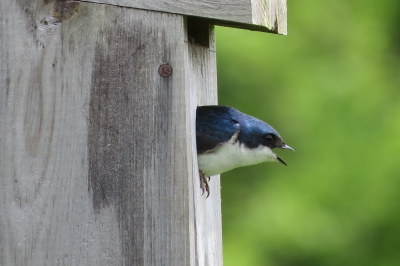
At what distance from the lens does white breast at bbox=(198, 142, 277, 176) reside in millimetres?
2803

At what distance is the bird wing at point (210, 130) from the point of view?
2791 millimetres

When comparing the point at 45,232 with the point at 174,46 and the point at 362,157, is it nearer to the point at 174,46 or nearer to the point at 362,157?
the point at 174,46

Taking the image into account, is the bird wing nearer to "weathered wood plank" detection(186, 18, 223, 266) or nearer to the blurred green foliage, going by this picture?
"weathered wood plank" detection(186, 18, 223, 266)

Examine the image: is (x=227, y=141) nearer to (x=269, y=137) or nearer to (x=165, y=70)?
(x=269, y=137)

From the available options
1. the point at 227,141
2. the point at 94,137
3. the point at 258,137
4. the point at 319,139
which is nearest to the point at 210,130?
the point at 227,141

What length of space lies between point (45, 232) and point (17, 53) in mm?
462

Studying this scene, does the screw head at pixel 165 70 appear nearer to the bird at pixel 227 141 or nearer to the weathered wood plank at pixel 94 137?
the weathered wood plank at pixel 94 137

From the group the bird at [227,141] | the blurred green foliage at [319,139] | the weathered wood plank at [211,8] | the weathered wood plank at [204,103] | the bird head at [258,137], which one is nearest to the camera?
the weathered wood plank at [211,8]

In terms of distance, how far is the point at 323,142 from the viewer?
19.9 ft

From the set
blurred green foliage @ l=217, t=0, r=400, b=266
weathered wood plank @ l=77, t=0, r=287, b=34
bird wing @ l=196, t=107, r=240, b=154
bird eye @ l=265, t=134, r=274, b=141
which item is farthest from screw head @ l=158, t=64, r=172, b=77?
blurred green foliage @ l=217, t=0, r=400, b=266

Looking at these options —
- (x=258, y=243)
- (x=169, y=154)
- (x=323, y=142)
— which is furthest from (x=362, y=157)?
(x=169, y=154)

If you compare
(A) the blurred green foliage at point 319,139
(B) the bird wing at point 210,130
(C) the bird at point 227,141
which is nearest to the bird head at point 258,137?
Answer: (C) the bird at point 227,141

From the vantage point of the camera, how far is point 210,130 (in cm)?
281

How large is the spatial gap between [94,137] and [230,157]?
0.54 metres
